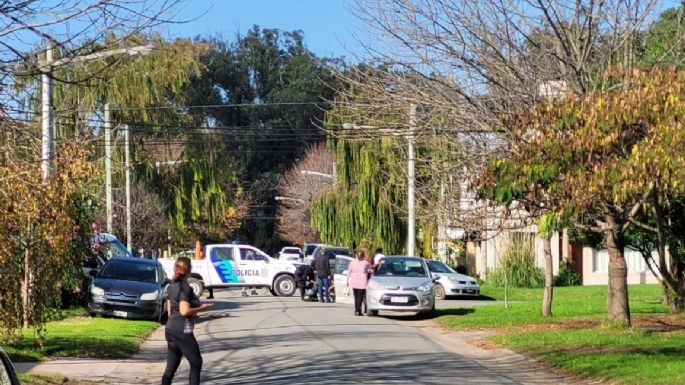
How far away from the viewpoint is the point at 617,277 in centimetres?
2045

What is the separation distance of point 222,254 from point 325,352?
19.0 m

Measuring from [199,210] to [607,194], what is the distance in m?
37.6

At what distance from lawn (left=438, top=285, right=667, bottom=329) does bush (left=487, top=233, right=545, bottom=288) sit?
208 inches

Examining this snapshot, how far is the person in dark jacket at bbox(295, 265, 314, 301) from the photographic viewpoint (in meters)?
35.2

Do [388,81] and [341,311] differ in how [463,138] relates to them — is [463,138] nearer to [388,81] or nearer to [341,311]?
[388,81]

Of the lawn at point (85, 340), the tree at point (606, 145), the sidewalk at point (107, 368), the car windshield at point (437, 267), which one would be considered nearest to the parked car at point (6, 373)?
the sidewalk at point (107, 368)

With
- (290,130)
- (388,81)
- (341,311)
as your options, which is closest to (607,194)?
(388,81)

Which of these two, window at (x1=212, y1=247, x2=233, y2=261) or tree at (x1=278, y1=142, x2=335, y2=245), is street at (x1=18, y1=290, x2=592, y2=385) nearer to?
window at (x1=212, y1=247, x2=233, y2=261)

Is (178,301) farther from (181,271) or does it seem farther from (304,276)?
(304,276)

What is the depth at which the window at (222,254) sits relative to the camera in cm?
3662

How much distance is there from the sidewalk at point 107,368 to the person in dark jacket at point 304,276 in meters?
16.6

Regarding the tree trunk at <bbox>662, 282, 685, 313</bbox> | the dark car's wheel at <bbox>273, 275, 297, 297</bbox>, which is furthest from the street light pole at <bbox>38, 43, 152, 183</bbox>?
the dark car's wheel at <bbox>273, 275, 297, 297</bbox>

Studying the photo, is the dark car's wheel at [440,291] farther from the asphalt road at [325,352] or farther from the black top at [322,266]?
A: the asphalt road at [325,352]

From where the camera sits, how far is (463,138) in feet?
71.1
